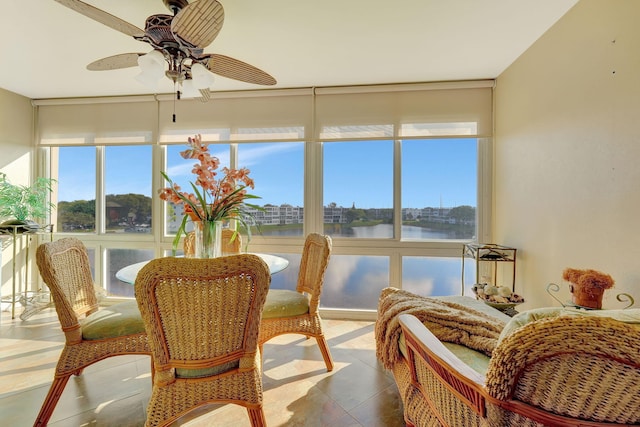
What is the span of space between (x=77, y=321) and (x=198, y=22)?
170cm

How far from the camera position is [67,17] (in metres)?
1.94

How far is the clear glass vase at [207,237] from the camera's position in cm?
172

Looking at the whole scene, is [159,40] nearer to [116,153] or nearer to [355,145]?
[355,145]

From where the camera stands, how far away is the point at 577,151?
179 cm

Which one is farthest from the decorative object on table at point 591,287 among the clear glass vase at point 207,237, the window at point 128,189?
the window at point 128,189

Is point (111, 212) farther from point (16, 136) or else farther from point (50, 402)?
point (50, 402)

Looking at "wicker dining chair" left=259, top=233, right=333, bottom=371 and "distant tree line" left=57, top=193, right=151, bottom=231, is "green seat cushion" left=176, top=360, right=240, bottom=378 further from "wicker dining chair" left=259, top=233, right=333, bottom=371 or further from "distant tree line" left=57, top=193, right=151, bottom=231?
"distant tree line" left=57, top=193, right=151, bottom=231

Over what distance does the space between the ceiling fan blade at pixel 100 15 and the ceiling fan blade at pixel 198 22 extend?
0.27 meters

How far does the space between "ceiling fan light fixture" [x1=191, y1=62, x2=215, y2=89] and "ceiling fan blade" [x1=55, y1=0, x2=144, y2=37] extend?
0.95 feet

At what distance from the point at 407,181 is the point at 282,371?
7.25 ft

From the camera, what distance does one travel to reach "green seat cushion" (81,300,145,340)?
1556mm

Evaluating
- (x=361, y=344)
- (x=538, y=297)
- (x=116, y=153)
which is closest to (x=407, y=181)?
(x=538, y=297)

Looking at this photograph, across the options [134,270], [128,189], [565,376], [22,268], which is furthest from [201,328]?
[22,268]

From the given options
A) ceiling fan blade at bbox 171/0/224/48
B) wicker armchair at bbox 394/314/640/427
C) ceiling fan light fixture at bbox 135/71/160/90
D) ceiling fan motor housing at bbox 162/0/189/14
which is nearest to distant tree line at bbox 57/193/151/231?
ceiling fan light fixture at bbox 135/71/160/90
